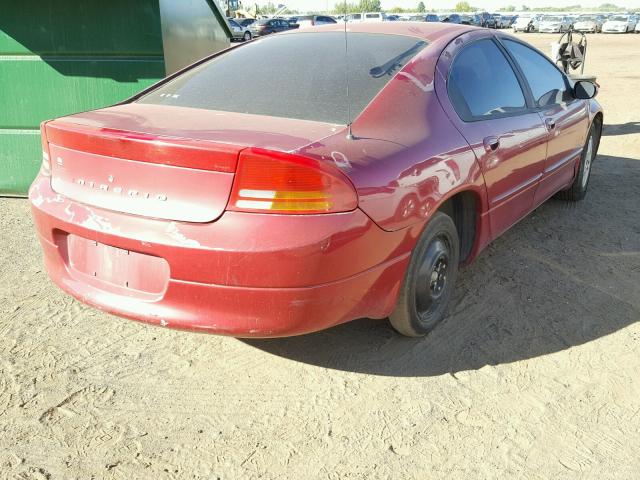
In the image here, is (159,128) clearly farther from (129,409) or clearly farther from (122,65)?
(122,65)

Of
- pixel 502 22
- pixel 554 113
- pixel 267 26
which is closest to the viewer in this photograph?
pixel 554 113

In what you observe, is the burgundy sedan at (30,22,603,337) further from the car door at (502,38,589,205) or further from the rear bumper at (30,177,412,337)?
the car door at (502,38,589,205)

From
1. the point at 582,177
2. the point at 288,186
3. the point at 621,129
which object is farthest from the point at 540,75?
the point at 621,129

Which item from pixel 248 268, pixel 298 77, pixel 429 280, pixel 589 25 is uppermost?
pixel 298 77

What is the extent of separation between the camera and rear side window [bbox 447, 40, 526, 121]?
3273mm

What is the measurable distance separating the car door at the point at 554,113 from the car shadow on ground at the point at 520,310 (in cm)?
41

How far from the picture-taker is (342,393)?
2.74 meters

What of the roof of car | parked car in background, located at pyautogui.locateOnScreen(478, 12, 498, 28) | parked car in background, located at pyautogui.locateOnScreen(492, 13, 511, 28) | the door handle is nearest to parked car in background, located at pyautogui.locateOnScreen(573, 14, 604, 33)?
parked car in background, located at pyautogui.locateOnScreen(478, 12, 498, 28)

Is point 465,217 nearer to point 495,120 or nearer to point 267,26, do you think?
point 495,120

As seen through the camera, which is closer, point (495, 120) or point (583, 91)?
point (495, 120)

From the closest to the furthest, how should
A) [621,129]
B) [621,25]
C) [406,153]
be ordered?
1. [406,153]
2. [621,129]
3. [621,25]

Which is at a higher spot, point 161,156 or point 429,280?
point 161,156

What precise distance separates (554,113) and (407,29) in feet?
4.87

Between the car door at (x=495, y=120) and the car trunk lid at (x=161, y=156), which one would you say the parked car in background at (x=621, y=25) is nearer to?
the car door at (x=495, y=120)
